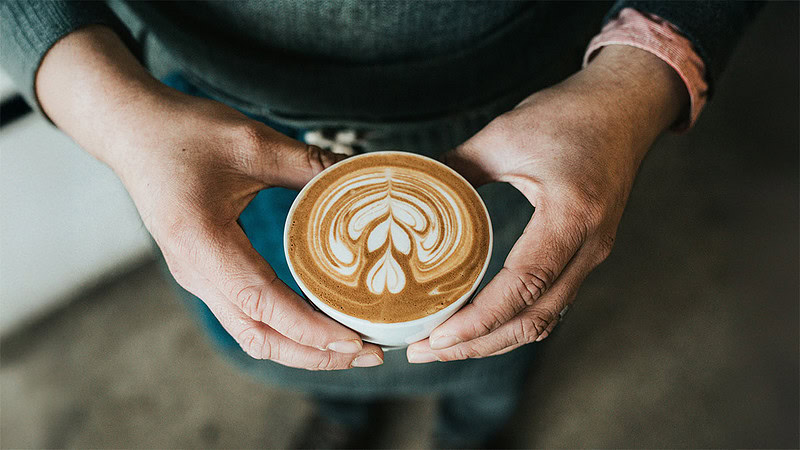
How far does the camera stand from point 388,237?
0.67 metres

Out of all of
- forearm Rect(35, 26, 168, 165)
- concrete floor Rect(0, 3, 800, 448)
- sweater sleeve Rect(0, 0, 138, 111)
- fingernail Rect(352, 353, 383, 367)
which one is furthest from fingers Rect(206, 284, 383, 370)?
concrete floor Rect(0, 3, 800, 448)

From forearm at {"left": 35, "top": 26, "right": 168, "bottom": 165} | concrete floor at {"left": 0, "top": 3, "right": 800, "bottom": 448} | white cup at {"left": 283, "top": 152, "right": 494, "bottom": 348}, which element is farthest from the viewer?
concrete floor at {"left": 0, "top": 3, "right": 800, "bottom": 448}

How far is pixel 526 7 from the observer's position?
0.81m

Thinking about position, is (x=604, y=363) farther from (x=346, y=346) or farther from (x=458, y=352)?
(x=346, y=346)

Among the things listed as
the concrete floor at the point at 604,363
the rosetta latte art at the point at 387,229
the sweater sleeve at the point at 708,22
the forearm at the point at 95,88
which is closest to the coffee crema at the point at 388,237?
the rosetta latte art at the point at 387,229

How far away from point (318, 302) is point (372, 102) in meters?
0.35

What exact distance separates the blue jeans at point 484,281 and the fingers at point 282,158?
0.16 metres

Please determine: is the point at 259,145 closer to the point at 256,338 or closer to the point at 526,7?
the point at 256,338

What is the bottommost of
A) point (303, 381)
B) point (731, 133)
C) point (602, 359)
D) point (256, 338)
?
point (602, 359)

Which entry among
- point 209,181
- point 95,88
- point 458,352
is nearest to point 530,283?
point 458,352

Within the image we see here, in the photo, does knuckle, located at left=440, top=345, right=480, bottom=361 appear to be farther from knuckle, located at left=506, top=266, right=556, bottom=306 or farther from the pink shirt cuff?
the pink shirt cuff

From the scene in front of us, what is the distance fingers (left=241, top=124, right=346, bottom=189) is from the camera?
67 centimetres

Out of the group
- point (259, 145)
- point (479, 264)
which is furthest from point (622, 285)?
point (259, 145)

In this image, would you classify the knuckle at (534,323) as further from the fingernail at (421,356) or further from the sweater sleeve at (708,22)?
the sweater sleeve at (708,22)
